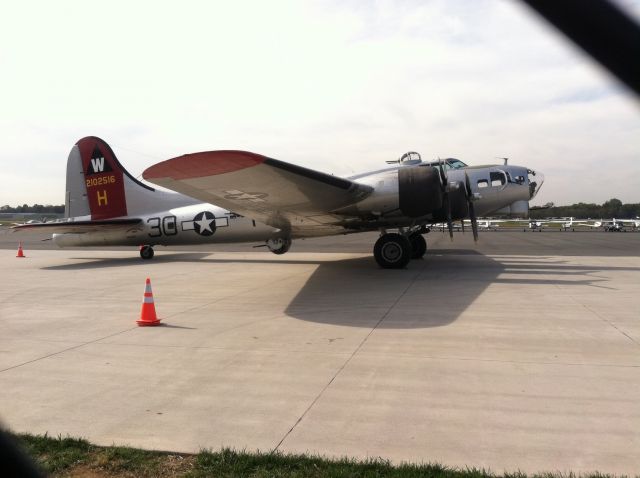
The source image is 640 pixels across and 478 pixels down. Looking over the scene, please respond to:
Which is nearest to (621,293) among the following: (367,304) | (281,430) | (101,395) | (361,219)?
(367,304)

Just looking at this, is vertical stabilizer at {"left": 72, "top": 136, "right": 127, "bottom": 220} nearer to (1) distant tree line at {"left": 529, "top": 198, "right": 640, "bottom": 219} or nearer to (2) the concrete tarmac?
(2) the concrete tarmac

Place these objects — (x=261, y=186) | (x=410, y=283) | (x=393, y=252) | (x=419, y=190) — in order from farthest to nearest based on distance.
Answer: (x=393, y=252) → (x=419, y=190) → (x=410, y=283) → (x=261, y=186)

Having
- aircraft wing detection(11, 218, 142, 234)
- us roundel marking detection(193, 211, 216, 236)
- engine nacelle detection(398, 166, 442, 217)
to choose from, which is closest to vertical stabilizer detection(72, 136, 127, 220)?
aircraft wing detection(11, 218, 142, 234)

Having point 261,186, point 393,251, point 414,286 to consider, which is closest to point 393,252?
point 393,251

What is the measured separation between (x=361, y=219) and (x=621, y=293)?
19.5 ft

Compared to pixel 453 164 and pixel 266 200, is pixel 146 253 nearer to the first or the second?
pixel 266 200

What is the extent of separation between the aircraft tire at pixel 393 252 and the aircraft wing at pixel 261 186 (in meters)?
1.33

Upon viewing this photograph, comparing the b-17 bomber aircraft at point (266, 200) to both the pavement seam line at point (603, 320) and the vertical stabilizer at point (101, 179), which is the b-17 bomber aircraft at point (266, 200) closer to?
the vertical stabilizer at point (101, 179)

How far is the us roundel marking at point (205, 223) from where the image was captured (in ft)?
50.2

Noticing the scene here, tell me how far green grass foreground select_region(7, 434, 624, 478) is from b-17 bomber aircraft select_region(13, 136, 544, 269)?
455cm

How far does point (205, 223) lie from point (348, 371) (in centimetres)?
1143

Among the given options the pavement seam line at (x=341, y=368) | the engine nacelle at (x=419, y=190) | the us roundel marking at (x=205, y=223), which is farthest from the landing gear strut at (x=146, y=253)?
the pavement seam line at (x=341, y=368)

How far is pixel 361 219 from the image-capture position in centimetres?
1259

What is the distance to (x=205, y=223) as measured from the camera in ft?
50.5
